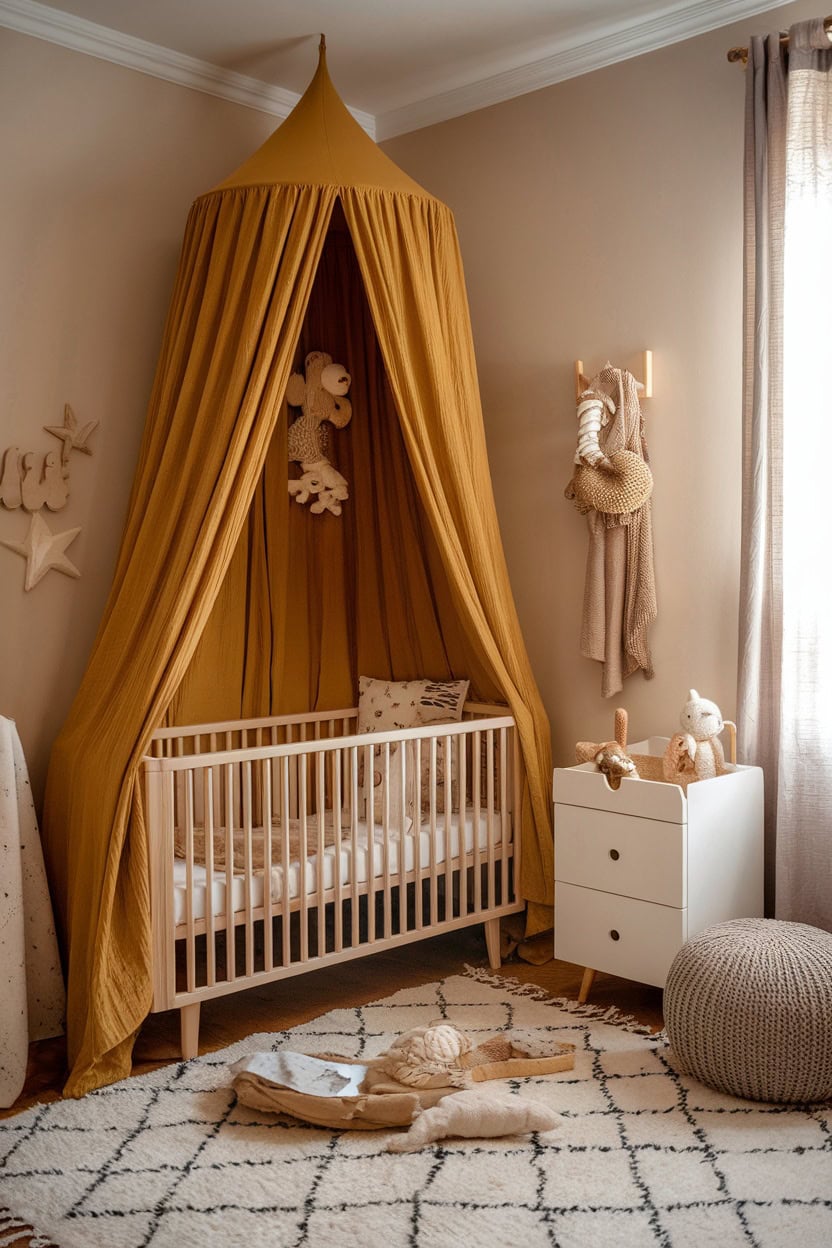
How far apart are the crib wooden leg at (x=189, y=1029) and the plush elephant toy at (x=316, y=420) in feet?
5.24

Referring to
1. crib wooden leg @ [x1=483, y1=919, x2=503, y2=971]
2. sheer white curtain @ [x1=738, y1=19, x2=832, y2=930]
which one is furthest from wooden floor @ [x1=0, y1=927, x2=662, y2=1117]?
sheer white curtain @ [x1=738, y1=19, x2=832, y2=930]

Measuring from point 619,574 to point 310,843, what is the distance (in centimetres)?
120

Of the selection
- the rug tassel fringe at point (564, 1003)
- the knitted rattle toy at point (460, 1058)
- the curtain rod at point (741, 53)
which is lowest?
the rug tassel fringe at point (564, 1003)

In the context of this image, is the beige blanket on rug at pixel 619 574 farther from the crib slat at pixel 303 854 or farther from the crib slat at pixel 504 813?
the crib slat at pixel 303 854

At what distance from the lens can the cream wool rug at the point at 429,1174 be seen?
1921 millimetres

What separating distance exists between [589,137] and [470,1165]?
2.91m

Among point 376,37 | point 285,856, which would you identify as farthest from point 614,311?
point 285,856

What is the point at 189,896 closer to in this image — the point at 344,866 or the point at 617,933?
the point at 344,866

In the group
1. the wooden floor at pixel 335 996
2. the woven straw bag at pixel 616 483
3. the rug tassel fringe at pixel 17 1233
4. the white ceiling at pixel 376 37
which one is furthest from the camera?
the woven straw bag at pixel 616 483

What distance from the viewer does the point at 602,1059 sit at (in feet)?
8.58

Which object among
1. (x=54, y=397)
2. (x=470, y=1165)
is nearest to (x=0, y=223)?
(x=54, y=397)

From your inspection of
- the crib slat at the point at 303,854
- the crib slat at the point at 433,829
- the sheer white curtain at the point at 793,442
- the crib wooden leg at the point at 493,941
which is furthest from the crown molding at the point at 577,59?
the crib wooden leg at the point at 493,941

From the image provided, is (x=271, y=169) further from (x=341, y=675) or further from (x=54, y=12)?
(x=341, y=675)

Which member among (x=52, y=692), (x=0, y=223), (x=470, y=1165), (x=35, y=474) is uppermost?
(x=0, y=223)
